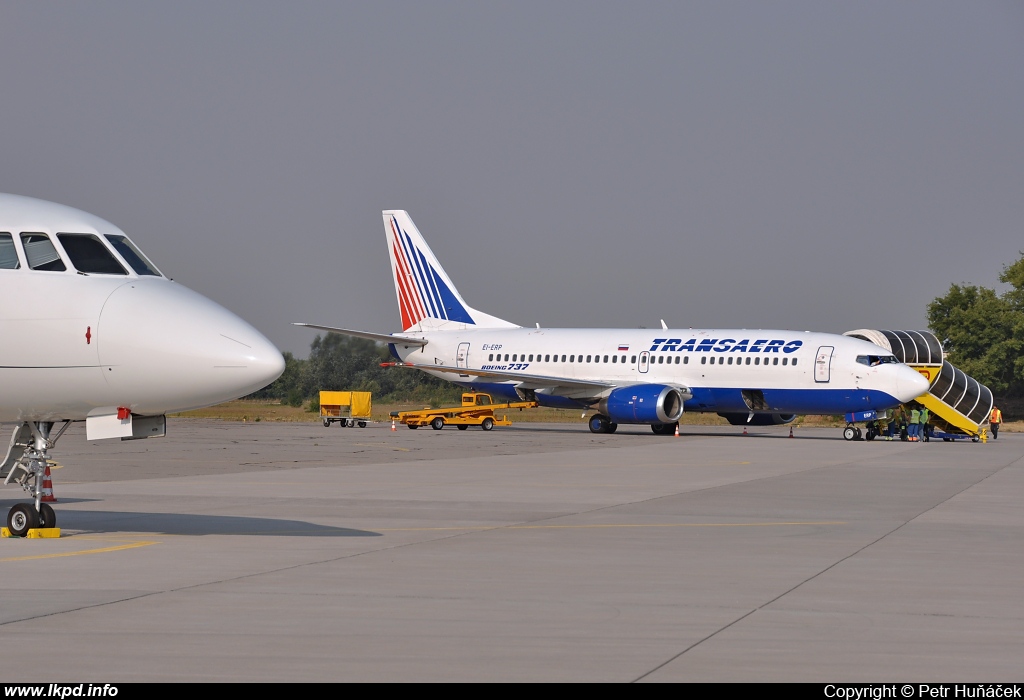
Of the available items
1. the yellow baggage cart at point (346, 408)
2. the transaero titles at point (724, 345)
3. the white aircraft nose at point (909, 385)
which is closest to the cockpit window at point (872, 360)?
the white aircraft nose at point (909, 385)

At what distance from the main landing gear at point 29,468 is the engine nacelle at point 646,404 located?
3584 centimetres

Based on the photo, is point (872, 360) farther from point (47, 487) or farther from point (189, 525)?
point (47, 487)

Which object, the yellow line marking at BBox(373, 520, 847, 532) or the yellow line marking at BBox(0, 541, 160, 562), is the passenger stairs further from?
the yellow line marking at BBox(0, 541, 160, 562)

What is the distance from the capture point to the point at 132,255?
47.6 feet

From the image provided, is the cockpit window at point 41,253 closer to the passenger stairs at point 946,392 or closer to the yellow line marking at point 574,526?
the yellow line marking at point 574,526

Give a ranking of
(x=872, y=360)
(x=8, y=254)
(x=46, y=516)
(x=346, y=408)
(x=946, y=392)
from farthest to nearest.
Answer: (x=346, y=408) < (x=946, y=392) < (x=872, y=360) < (x=46, y=516) < (x=8, y=254)

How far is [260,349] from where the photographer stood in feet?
43.3

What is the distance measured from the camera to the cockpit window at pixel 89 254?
14.0 metres

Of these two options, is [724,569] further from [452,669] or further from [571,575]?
[452,669]

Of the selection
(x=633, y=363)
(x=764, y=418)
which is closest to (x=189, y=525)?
(x=633, y=363)

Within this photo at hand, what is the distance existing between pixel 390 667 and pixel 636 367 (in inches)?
1779

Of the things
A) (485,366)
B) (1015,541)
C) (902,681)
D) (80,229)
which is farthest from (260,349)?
(485,366)

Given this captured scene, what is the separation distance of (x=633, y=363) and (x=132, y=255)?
39787 millimetres
